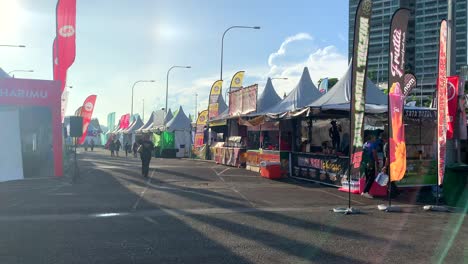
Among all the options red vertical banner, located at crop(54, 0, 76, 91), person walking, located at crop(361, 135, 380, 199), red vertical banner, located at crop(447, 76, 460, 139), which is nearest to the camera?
red vertical banner, located at crop(447, 76, 460, 139)

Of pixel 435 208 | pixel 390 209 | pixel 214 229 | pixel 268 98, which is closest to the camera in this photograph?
pixel 214 229

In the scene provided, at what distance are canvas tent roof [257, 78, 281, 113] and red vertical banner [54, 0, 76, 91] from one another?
1159 cm

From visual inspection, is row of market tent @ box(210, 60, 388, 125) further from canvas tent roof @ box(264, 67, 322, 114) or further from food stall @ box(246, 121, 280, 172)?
food stall @ box(246, 121, 280, 172)

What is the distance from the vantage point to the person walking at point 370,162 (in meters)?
12.8

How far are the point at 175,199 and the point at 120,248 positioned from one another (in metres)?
5.20

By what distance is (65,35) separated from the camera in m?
18.5

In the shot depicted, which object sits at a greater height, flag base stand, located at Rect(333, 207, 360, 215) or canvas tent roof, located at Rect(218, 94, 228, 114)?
canvas tent roof, located at Rect(218, 94, 228, 114)

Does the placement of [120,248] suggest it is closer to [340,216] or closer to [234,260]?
[234,260]

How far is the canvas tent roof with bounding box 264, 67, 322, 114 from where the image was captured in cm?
2203

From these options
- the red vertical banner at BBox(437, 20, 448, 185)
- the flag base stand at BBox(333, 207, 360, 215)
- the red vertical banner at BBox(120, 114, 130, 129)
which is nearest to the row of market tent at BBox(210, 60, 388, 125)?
the red vertical banner at BBox(437, 20, 448, 185)

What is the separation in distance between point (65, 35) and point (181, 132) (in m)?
21.4

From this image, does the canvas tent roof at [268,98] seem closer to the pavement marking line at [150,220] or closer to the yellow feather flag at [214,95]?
the yellow feather flag at [214,95]

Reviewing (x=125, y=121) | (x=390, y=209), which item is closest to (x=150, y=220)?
(x=390, y=209)

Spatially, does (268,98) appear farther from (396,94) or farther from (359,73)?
(359,73)
